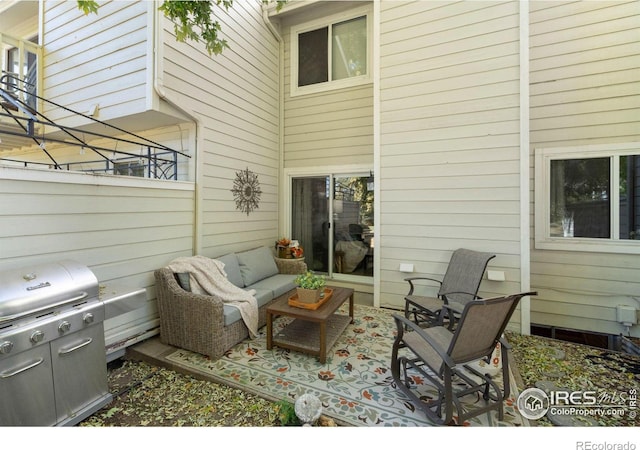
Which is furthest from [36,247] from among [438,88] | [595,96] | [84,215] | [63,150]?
[595,96]

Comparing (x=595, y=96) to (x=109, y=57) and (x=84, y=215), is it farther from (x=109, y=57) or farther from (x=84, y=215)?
(x=109, y=57)

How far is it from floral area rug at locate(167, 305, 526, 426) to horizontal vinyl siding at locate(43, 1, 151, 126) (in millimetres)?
3085

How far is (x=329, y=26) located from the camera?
16.5 feet

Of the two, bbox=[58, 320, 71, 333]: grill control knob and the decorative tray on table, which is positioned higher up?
bbox=[58, 320, 71, 333]: grill control knob

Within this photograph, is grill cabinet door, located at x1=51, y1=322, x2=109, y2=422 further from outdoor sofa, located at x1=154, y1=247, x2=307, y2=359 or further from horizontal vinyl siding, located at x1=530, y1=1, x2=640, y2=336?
horizontal vinyl siding, located at x1=530, y1=1, x2=640, y2=336

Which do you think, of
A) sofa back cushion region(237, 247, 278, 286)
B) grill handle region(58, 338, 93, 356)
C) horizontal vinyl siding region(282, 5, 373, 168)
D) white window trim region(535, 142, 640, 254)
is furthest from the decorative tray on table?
white window trim region(535, 142, 640, 254)

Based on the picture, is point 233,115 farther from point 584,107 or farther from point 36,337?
point 584,107

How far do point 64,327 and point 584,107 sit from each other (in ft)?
19.3

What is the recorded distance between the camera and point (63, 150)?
5.18 meters

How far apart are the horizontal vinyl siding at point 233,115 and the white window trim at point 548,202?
4.22 meters

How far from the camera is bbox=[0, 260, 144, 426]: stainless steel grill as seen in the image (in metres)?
1.64

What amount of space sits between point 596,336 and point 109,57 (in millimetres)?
7499

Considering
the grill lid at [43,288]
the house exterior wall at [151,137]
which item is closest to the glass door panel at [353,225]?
the house exterior wall at [151,137]

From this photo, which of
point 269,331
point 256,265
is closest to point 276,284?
point 256,265
